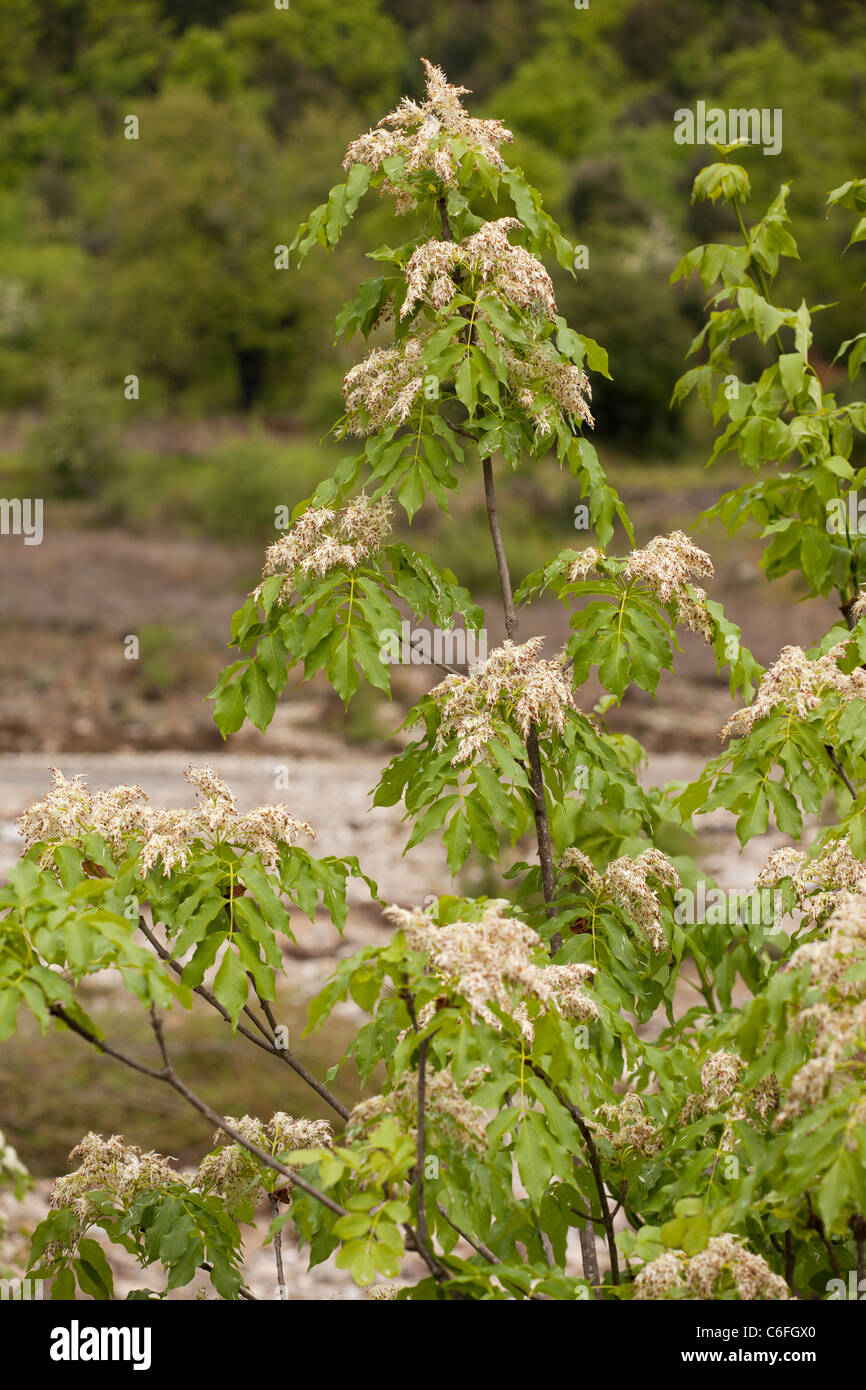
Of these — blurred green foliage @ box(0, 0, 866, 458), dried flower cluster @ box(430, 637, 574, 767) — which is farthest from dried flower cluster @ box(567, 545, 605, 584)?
blurred green foliage @ box(0, 0, 866, 458)

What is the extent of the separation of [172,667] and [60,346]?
19.3 meters

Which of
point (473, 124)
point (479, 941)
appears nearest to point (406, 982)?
point (479, 941)

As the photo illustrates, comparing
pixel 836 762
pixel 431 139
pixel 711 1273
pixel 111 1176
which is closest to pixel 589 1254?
pixel 711 1273

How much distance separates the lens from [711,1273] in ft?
7.02

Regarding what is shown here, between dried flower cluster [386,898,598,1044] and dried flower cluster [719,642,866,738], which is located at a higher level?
dried flower cluster [719,642,866,738]

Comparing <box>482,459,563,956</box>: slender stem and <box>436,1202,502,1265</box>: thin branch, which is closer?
<box>436,1202,502,1265</box>: thin branch

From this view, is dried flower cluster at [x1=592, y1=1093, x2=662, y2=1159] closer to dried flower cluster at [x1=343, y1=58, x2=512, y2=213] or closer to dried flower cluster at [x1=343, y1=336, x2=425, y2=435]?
dried flower cluster at [x1=343, y1=336, x2=425, y2=435]

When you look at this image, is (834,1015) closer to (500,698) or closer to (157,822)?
(500,698)

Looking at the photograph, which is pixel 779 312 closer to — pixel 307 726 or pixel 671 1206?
pixel 671 1206

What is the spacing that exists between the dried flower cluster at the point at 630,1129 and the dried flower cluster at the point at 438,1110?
2.48 ft

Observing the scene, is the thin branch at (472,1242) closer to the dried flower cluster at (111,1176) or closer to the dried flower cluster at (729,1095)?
the dried flower cluster at (729,1095)

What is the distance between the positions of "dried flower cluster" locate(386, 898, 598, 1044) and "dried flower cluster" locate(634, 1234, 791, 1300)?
1.42 ft

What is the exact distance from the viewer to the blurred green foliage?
99.8ft

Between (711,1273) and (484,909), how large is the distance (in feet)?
2.27
